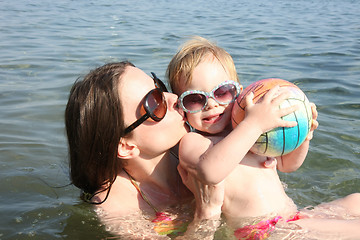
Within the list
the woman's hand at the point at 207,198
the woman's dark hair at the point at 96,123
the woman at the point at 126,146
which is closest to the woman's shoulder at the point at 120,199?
the woman at the point at 126,146

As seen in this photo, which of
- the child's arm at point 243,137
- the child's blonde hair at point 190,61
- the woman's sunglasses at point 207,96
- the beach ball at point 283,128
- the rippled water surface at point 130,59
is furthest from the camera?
the rippled water surface at point 130,59

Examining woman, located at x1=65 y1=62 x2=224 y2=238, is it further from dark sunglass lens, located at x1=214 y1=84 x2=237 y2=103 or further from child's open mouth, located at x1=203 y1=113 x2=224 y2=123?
dark sunglass lens, located at x1=214 y1=84 x2=237 y2=103

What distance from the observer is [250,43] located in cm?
1196

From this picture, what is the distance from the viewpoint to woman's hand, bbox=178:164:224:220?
136 inches

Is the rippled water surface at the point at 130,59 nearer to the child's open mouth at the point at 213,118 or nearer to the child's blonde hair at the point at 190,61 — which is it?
the child's open mouth at the point at 213,118

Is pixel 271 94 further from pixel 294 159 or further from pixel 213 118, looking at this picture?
pixel 294 159

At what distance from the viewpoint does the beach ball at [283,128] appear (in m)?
3.25

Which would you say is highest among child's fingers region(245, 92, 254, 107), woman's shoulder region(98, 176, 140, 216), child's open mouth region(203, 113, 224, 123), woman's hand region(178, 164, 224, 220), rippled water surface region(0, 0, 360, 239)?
child's fingers region(245, 92, 254, 107)

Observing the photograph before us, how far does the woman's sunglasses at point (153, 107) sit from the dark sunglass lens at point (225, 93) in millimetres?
437

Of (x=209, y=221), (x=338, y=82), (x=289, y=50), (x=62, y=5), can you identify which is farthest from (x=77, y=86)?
(x=62, y=5)

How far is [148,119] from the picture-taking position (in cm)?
358

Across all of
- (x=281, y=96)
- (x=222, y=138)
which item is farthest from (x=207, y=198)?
(x=281, y=96)

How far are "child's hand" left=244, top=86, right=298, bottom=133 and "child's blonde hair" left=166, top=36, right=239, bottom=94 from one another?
0.60 meters

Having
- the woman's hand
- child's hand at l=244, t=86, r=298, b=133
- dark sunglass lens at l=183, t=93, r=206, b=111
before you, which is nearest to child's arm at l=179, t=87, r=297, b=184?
child's hand at l=244, t=86, r=298, b=133
